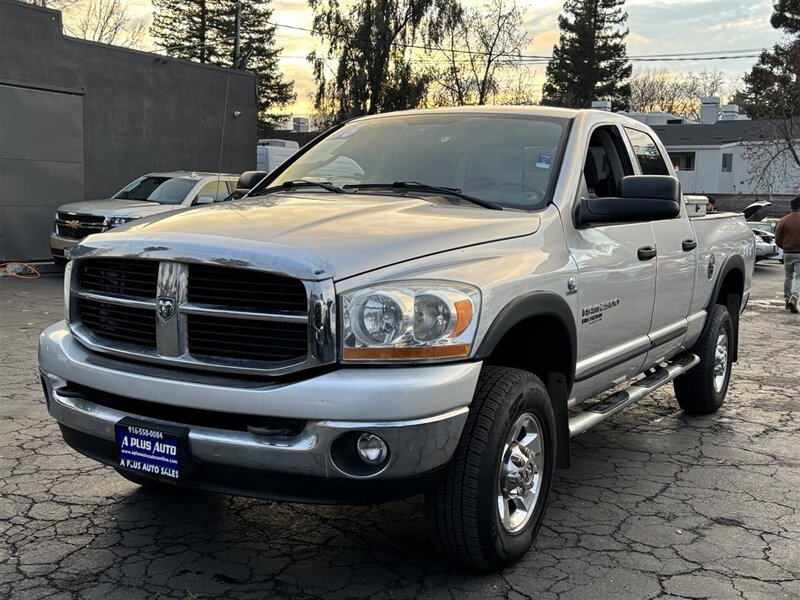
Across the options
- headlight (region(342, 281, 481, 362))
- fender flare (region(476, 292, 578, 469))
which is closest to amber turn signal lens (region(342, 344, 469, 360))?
headlight (region(342, 281, 481, 362))

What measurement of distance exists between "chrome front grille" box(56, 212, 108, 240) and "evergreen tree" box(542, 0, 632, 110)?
48.0 metres

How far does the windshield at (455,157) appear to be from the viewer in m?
4.12

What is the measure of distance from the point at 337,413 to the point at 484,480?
68 cm

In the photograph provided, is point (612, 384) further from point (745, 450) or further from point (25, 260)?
point (25, 260)

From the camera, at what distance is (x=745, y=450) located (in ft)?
17.6

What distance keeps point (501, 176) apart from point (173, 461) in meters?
2.13

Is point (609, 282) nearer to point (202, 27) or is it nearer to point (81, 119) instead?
point (81, 119)

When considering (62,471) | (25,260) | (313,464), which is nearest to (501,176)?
(313,464)

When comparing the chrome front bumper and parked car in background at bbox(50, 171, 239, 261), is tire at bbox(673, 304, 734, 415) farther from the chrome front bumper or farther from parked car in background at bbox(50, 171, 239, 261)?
parked car in background at bbox(50, 171, 239, 261)

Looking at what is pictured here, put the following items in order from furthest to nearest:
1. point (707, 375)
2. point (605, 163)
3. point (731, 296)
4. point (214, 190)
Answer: point (214, 190) < point (731, 296) < point (707, 375) < point (605, 163)

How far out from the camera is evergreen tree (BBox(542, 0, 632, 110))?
5728 cm

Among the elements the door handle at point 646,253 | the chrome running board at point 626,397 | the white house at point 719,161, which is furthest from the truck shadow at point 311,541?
the white house at point 719,161

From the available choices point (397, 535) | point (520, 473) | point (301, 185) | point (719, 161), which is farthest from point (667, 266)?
point (719, 161)

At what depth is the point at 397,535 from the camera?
3836mm
